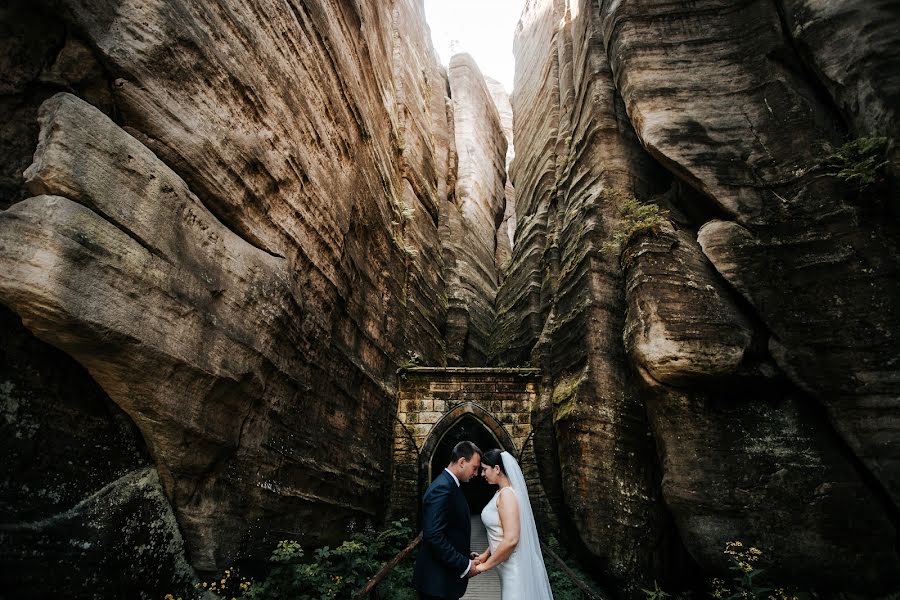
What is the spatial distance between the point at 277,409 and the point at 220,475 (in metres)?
1.01

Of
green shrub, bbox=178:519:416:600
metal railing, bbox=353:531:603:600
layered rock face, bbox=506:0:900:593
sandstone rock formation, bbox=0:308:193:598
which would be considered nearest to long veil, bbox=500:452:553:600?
metal railing, bbox=353:531:603:600

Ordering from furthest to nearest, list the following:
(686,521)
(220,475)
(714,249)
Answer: (714,249) → (686,521) → (220,475)

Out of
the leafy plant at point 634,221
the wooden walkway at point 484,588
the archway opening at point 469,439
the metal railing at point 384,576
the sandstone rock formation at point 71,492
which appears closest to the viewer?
the sandstone rock formation at point 71,492

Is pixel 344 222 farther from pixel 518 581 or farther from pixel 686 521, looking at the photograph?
pixel 686 521

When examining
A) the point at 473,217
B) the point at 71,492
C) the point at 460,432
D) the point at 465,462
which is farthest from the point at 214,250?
the point at 473,217

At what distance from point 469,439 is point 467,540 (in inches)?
352

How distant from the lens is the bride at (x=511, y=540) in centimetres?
295

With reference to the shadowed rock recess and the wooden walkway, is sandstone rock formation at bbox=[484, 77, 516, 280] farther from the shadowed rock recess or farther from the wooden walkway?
the wooden walkway

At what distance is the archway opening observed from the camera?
10.2 metres

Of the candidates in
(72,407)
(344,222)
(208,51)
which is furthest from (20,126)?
(344,222)

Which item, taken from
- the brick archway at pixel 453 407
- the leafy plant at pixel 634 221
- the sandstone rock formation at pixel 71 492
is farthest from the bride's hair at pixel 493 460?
the brick archway at pixel 453 407

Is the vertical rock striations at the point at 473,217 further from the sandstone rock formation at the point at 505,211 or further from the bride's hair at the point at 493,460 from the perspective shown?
the bride's hair at the point at 493,460

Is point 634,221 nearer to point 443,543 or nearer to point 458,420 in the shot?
point 458,420

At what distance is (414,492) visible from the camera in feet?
29.7
